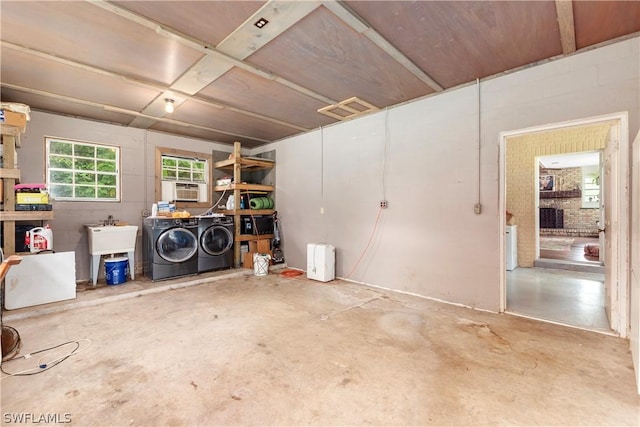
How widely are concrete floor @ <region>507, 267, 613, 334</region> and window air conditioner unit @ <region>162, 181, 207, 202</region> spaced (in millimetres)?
5563

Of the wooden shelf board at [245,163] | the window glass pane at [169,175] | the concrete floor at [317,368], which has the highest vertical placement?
the wooden shelf board at [245,163]

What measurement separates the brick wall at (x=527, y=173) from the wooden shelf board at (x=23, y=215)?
757 cm

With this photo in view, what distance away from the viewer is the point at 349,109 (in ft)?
13.9

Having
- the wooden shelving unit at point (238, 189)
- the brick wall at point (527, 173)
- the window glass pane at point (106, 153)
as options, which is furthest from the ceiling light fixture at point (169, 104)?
the brick wall at point (527, 173)

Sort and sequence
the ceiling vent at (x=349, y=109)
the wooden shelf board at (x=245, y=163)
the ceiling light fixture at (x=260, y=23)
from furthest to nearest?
the wooden shelf board at (x=245, y=163) → the ceiling vent at (x=349, y=109) → the ceiling light fixture at (x=260, y=23)

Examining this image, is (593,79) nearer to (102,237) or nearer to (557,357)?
(557,357)

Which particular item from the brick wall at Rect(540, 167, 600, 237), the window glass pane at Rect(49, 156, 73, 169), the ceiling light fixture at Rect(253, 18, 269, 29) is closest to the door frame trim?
the ceiling light fixture at Rect(253, 18, 269, 29)

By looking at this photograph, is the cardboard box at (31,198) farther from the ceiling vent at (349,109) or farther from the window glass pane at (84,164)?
the ceiling vent at (349,109)

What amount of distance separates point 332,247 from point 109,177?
4.00 meters

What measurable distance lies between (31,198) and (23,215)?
219 millimetres

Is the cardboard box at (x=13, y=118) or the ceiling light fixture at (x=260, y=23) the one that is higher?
the ceiling light fixture at (x=260, y=23)

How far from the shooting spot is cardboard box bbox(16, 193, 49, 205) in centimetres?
332

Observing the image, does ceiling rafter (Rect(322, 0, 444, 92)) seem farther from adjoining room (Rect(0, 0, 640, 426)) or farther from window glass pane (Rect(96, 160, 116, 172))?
window glass pane (Rect(96, 160, 116, 172))

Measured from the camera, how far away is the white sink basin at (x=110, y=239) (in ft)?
13.7
